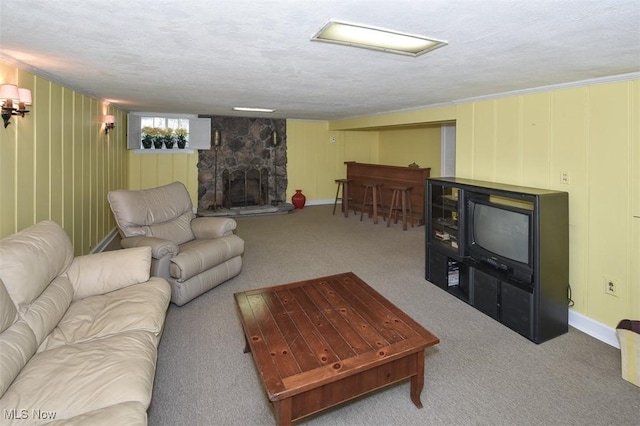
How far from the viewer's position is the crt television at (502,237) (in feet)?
9.12

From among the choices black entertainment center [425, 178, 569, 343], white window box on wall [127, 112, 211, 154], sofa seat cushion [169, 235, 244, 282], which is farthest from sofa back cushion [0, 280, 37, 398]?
white window box on wall [127, 112, 211, 154]

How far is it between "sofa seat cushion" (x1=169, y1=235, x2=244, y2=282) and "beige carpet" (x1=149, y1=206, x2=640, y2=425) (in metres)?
0.32

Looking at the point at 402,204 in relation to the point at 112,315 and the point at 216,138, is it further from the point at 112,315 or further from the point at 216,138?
the point at 112,315

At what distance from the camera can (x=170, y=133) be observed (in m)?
7.59

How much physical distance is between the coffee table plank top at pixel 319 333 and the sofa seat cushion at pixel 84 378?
0.54m

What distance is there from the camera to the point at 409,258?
186 inches

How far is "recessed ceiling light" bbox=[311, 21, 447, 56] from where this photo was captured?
1.85 meters

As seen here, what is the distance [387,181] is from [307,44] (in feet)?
17.4

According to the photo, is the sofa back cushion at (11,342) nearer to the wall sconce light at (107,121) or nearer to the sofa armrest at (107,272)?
the sofa armrest at (107,272)

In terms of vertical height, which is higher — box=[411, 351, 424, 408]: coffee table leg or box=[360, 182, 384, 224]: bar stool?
box=[360, 182, 384, 224]: bar stool

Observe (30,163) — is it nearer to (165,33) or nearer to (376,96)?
(165,33)


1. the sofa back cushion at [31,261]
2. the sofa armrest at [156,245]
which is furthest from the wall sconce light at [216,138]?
the sofa back cushion at [31,261]

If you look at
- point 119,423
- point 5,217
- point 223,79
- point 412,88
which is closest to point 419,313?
point 412,88

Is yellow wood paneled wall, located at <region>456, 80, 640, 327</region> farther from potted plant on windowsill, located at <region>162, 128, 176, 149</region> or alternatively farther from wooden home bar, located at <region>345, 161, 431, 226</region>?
potted plant on windowsill, located at <region>162, 128, 176, 149</region>
